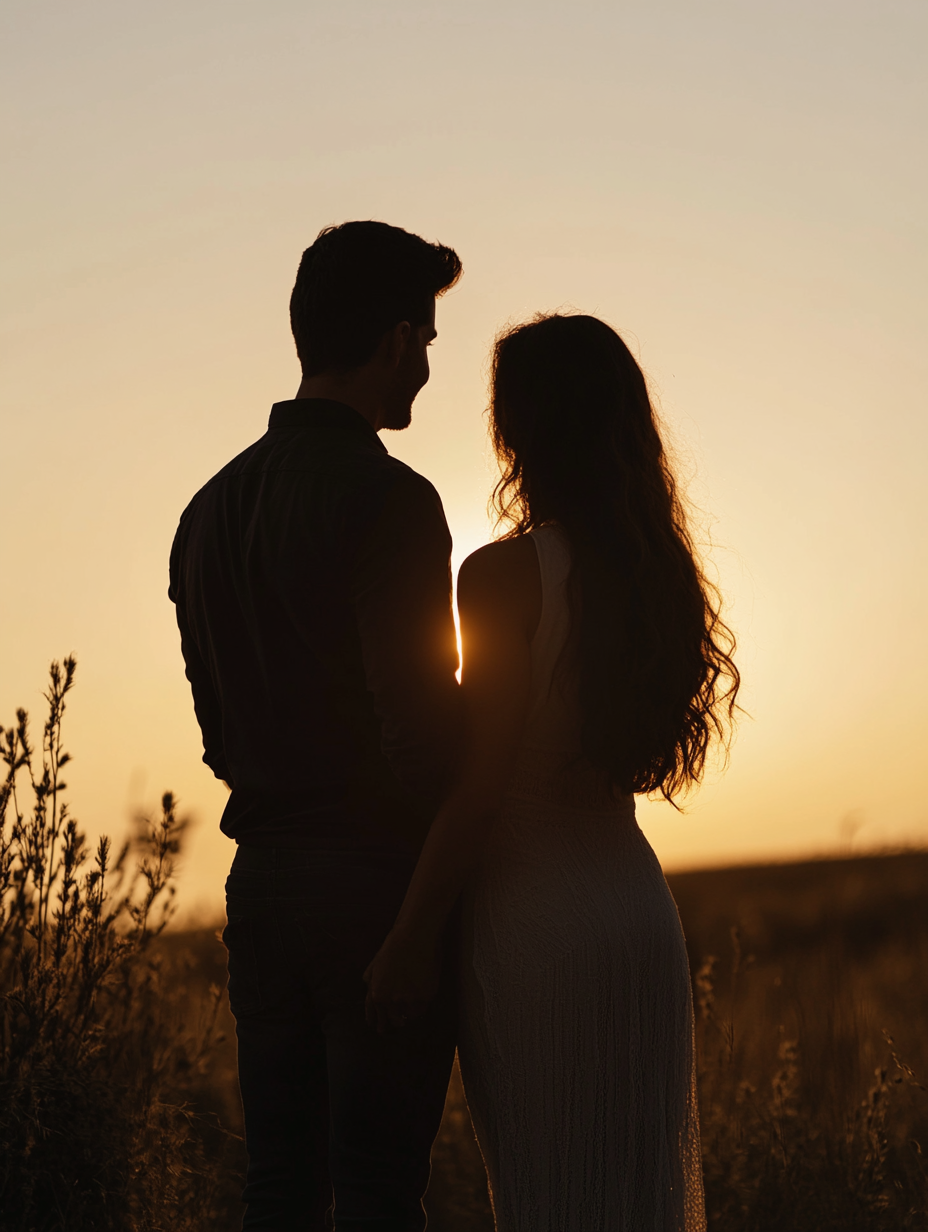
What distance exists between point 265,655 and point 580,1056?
0.90m

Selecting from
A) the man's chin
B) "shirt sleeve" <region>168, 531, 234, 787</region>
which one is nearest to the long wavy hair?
the man's chin

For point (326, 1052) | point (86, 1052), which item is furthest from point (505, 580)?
point (86, 1052)

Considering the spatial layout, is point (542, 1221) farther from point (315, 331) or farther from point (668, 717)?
point (315, 331)

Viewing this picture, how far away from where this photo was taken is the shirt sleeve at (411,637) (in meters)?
1.84

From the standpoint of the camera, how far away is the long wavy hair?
2.03 metres

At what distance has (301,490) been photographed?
1978mm

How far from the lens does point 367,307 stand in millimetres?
2121

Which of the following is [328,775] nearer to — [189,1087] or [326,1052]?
[326,1052]

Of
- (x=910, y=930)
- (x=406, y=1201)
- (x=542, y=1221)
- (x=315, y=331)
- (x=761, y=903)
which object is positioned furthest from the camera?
(x=761, y=903)

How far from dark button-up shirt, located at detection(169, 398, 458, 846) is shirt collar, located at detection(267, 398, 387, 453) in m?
0.06

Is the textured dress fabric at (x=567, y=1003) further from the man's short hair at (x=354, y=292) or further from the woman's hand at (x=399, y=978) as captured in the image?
the man's short hair at (x=354, y=292)

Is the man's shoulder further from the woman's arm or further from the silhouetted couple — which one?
the woman's arm

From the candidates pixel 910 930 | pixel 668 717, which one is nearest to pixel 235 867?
pixel 668 717

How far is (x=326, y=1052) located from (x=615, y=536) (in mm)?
1058
